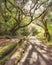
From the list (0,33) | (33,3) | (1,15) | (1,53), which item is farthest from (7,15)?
(1,53)

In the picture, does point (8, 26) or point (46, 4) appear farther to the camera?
point (8, 26)

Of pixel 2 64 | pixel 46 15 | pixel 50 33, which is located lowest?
pixel 2 64

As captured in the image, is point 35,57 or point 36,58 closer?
point 36,58

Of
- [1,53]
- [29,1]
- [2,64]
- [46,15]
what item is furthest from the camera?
[46,15]

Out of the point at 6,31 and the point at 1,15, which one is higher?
the point at 1,15

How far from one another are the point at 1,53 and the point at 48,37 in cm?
1956

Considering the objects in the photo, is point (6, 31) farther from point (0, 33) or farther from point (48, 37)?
point (48, 37)

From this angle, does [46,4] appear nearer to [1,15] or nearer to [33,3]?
[33,3]

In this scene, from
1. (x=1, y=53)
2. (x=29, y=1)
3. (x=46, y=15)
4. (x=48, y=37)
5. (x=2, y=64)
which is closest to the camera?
(x=2, y=64)

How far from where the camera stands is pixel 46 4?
2441 cm

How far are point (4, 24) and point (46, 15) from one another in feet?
20.9

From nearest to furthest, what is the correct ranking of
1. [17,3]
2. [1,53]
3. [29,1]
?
[1,53]
[17,3]
[29,1]

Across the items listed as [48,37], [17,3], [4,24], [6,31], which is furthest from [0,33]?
[48,37]

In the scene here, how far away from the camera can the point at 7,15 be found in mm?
27969
